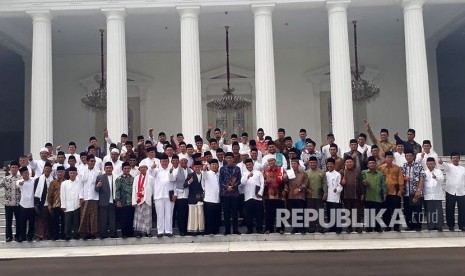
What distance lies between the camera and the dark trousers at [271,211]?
37.2ft

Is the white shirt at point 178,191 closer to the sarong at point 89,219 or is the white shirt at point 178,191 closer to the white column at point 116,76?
the sarong at point 89,219

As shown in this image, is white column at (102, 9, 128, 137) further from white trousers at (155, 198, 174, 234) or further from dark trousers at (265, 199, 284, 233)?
dark trousers at (265, 199, 284, 233)

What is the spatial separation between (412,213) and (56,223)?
7500 mm

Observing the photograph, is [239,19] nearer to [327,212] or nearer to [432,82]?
[432,82]

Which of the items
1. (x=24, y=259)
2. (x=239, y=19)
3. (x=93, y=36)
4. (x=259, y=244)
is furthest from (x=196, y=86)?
(x=24, y=259)

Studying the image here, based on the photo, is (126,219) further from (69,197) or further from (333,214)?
(333,214)

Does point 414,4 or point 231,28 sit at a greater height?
point 231,28

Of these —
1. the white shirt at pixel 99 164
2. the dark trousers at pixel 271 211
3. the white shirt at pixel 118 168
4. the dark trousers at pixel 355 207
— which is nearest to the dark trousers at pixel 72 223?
the white shirt at pixel 118 168

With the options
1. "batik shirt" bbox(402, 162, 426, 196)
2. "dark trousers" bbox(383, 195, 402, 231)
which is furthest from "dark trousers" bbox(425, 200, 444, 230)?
"dark trousers" bbox(383, 195, 402, 231)

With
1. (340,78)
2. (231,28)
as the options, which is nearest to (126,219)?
(340,78)

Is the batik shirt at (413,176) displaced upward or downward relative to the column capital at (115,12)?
downward

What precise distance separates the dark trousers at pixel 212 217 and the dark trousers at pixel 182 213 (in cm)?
42

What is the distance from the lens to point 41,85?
58.4ft

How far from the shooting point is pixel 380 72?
23.9 m
